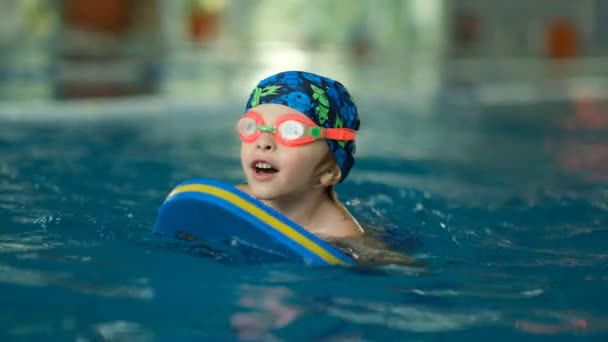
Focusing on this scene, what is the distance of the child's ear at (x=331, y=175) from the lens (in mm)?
3725

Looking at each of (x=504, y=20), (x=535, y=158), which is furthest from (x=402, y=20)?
(x=535, y=158)

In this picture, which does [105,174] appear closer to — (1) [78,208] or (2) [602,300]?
(1) [78,208]

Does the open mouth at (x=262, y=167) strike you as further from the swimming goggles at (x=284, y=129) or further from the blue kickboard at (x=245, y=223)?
the blue kickboard at (x=245, y=223)

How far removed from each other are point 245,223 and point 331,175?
54 centimetres

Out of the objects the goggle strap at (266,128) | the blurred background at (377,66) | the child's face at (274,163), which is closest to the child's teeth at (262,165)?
the child's face at (274,163)

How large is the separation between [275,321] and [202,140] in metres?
5.84

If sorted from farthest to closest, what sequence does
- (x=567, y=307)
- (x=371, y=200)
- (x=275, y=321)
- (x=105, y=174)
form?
(x=105, y=174), (x=371, y=200), (x=567, y=307), (x=275, y=321)

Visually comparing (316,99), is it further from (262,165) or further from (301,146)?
(262,165)

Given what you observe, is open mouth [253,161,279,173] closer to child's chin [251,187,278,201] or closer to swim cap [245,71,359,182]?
child's chin [251,187,278,201]

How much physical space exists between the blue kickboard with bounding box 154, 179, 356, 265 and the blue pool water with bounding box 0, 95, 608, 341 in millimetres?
58

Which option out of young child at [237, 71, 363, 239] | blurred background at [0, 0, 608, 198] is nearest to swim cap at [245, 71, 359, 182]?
young child at [237, 71, 363, 239]

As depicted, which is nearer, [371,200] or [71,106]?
[371,200]

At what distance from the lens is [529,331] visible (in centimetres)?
280

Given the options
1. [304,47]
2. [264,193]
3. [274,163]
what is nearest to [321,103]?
[274,163]
